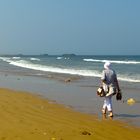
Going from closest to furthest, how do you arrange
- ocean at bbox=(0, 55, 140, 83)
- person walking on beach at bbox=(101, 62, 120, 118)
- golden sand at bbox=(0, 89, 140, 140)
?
1. golden sand at bbox=(0, 89, 140, 140)
2. person walking on beach at bbox=(101, 62, 120, 118)
3. ocean at bbox=(0, 55, 140, 83)

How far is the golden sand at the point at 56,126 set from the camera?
7.43 m

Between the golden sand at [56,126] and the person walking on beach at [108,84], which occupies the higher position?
the person walking on beach at [108,84]

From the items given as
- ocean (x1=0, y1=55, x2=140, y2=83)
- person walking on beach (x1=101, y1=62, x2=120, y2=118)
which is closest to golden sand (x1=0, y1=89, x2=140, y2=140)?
person walking on beach (x1=101, y1=62, x2=120, y2=118)

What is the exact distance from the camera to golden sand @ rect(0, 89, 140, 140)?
7.43 metres

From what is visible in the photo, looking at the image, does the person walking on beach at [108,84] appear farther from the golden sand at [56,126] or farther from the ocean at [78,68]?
the ocean at [78,68]

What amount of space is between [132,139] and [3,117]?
2.91 m

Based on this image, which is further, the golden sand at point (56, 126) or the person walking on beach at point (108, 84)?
the person walking on beach at point (108, 84)

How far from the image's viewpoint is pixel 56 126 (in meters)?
8.34

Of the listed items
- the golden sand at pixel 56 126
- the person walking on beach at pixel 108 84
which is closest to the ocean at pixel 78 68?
the person walking on beach at pixel 108 84

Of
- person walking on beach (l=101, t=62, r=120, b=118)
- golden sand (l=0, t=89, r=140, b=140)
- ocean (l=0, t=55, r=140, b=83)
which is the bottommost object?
ocean (l=0, t=55, r=140, b=83)

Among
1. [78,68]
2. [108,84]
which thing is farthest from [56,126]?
[78,68]

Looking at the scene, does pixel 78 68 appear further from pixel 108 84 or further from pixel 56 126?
pixel 56 126

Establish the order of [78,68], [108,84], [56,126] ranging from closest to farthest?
[56,126], [108,84], [78,68]

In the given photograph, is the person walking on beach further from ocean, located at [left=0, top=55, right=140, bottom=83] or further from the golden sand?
ocean, located at [left=0, top=55, right=140, bottom=83]
